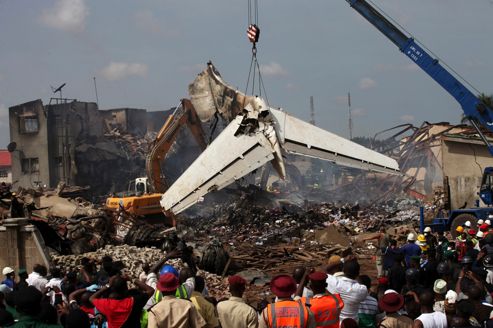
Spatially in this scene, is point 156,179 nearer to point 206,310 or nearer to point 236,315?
point 206,310

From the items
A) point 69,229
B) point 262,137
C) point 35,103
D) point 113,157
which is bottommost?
point 69,229

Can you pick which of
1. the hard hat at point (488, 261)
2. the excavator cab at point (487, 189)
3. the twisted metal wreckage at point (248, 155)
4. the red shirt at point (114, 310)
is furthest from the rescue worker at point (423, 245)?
the excavator cab at point (487, 189)

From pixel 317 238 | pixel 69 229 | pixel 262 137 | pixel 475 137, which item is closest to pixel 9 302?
pixel 262 137

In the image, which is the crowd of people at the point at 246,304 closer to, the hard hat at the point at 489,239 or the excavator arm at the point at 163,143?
the hard hat at the point at 489,239

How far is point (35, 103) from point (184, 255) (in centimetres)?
4624

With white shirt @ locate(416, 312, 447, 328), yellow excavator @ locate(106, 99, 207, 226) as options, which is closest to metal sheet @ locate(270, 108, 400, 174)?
yellow excavator @ locate(106, 99, 207, 226)

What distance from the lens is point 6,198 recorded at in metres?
→ 17.6

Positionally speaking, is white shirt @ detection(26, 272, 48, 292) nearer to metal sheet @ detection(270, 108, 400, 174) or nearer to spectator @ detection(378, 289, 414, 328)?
spectator @ detection(378, 289, 414, 328)

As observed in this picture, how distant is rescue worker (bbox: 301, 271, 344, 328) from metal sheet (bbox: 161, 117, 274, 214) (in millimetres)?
10781

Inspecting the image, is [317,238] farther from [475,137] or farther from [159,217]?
[475,137]

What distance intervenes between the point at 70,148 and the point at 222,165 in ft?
124

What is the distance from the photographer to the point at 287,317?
5.23 metres

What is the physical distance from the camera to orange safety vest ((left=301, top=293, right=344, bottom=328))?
569cm

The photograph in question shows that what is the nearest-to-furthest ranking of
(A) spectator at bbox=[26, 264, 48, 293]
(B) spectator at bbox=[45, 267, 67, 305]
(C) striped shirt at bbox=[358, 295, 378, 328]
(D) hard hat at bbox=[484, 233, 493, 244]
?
1. (C) striped shirt at bbox=[358, 295, 378, 328]
2. (B) spectator at bbox=[45, 267, 67, 305]
3. (A) spectator at bbox=[26, 264, 48, 293]
4. (D) hard hat at bbox=[484, 233, 493, 244]
